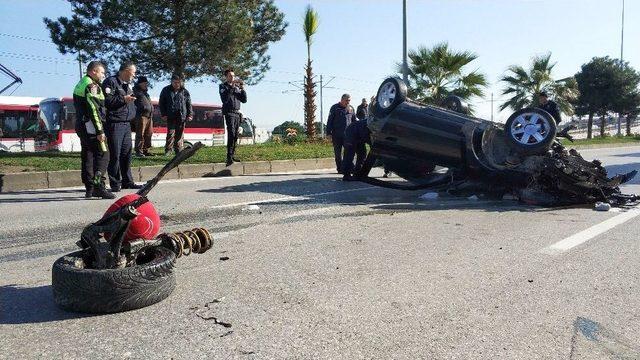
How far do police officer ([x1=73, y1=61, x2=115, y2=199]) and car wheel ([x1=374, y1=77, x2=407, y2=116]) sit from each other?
10.9 feet

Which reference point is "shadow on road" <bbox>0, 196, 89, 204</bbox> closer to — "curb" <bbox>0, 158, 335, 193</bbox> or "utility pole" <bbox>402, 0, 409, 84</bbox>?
"curb" <bbox>0, 158, 335, 193</bbox>

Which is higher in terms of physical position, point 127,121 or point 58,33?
point 58,33

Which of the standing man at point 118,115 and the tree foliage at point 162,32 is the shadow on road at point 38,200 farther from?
the tree foliage at point 162,32

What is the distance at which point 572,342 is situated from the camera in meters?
2.28

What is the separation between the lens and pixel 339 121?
10.0m

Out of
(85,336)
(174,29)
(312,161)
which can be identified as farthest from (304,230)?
(174,29)

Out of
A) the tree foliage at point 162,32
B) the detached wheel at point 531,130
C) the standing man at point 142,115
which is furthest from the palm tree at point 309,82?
the detached wheel at point 531,130

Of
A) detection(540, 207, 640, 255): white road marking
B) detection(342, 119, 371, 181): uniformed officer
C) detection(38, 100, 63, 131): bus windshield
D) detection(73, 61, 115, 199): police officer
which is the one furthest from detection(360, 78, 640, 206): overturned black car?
detection(38, 100, 63, 131): bus windshield

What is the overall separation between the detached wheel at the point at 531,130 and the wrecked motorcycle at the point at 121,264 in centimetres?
434

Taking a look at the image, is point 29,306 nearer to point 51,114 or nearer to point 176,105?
point 176,105

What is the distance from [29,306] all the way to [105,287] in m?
0.49

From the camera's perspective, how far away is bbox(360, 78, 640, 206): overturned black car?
6016mm

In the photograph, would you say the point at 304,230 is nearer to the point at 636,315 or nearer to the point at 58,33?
the point at 636,315

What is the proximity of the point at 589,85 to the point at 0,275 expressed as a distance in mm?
43353
